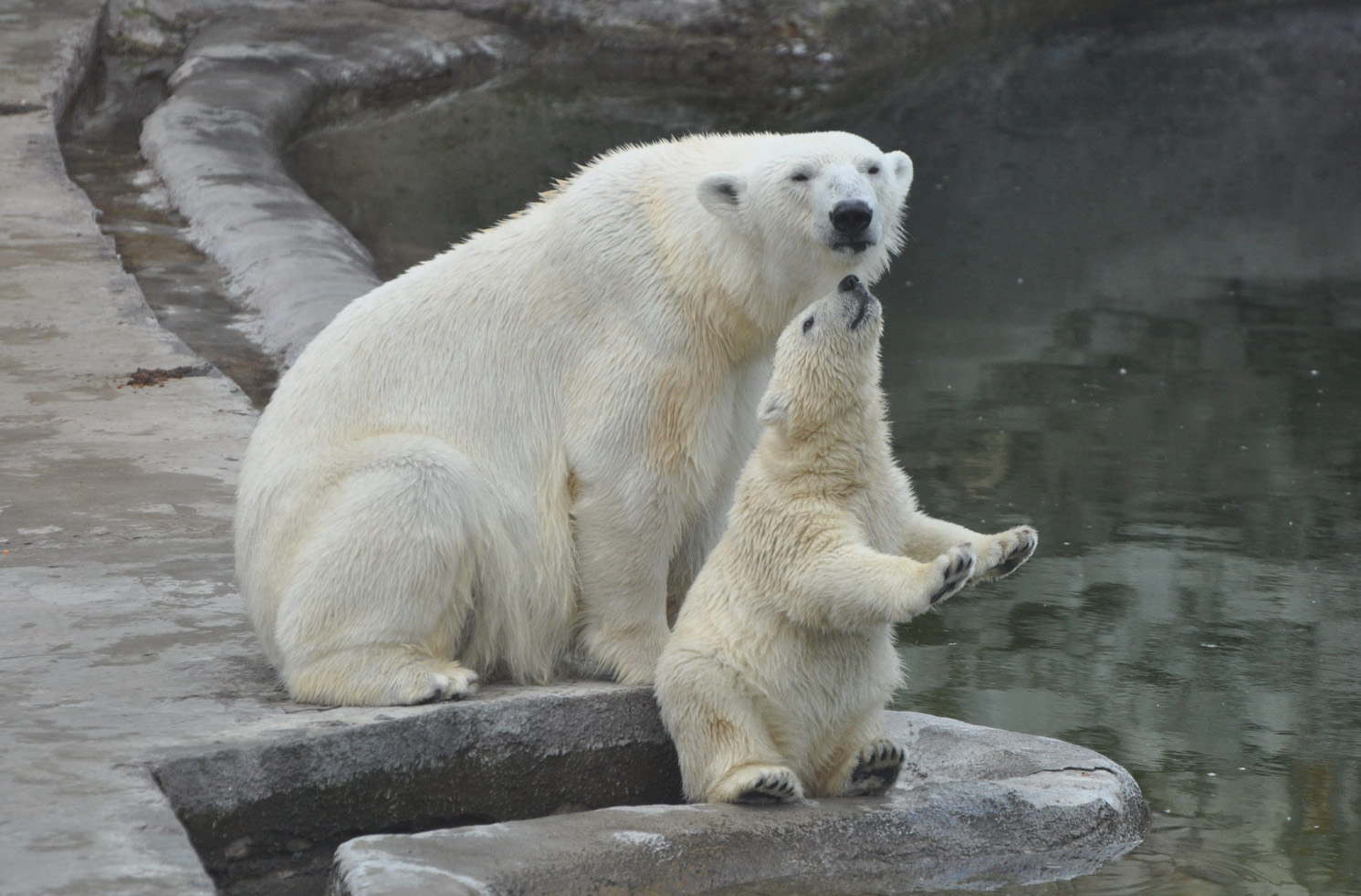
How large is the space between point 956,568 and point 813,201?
799 mm

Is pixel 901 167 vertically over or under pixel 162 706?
over

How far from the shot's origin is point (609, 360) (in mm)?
3508

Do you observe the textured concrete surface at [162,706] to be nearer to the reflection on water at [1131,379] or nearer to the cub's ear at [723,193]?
the cub's ear at [723,193]

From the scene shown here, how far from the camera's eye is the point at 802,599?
3221mm

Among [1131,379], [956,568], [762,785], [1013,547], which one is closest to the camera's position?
[956,568]

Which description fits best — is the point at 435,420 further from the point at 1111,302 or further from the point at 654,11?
the point at 654,11

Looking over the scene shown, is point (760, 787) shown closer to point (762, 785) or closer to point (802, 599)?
point (762, 785)

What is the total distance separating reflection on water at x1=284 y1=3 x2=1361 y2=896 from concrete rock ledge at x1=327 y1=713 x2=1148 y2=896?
0.12 m

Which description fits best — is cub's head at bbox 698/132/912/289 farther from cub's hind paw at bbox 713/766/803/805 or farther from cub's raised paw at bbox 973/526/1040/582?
cub's hind paw at bbox 713/766/803/805

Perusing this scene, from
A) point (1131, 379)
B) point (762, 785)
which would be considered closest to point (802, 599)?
point (762, 785)

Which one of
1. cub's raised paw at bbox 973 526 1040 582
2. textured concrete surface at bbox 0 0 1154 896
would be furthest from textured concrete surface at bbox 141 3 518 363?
cub's raised paw at bbox 973 526 1040 582

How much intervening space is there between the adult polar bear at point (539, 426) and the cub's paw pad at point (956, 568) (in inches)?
27.3

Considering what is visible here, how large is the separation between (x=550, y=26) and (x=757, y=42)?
5.97 feet

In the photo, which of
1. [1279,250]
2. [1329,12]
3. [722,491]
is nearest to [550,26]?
[1279,250]
